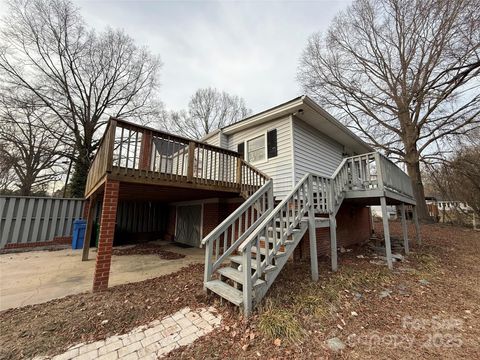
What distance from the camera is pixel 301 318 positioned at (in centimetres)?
293

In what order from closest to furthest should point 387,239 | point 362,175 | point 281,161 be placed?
point 387,239 < point 362,175 < point 281,161

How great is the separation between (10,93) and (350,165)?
64.0 feet

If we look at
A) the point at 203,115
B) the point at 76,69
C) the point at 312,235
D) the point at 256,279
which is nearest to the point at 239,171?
the point at 312,235

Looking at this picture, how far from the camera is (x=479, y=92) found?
39.7 ft

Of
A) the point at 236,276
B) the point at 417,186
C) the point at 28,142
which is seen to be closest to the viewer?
the point at 236,276

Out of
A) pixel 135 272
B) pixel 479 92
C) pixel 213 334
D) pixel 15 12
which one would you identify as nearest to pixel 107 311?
pixel 213 334

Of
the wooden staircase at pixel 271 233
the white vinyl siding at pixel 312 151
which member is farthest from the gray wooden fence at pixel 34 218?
the white vinyl siding at pixel 312 151

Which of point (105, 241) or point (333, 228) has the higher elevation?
point (333, 228)

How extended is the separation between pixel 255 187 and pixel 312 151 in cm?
291

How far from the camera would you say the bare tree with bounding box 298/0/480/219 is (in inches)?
448

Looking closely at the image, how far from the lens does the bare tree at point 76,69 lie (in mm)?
12883

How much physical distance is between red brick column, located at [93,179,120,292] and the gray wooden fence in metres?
7.11

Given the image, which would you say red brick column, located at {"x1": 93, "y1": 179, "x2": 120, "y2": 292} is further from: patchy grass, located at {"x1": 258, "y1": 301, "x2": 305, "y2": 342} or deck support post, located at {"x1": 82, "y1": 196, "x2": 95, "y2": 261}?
deck support post, located at {"x1": 82, "y1": 196, "x2": 95, "y2": 261}

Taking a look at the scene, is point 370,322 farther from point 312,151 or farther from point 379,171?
point 312,151
